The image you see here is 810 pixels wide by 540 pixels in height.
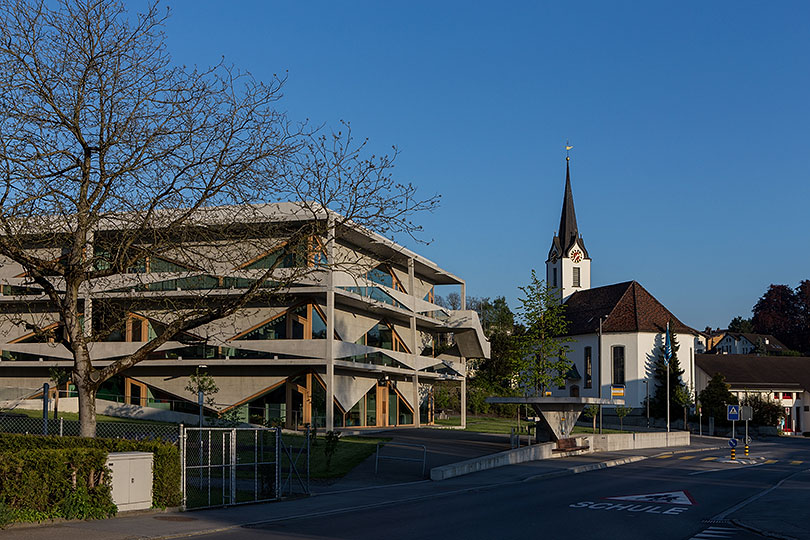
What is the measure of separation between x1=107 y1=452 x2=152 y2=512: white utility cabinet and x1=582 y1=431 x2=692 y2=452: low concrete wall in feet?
88.7

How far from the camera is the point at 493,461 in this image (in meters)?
30.5

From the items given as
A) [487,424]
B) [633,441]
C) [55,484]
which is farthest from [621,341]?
[55,484]

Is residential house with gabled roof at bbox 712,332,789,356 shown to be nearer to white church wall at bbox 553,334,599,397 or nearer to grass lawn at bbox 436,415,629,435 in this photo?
white church wall at bbox 553,334,599,397

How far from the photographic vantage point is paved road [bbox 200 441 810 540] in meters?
15.2

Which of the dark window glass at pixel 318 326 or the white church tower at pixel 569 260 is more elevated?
the white church tower at pixel 569 260

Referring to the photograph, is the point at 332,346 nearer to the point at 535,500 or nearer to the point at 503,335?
the point at 535,500

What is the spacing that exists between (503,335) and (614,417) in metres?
13.5

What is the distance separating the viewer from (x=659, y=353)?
88.1 m

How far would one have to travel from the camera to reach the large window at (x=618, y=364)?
Answer: 3506 inches

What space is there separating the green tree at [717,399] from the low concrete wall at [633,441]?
22527mm

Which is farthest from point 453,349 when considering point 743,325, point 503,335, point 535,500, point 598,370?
point 743,325

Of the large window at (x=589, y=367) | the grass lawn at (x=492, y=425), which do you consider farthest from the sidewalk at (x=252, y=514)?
the large window at (x=589, y=367)

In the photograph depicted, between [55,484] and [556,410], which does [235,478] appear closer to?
[55,484]

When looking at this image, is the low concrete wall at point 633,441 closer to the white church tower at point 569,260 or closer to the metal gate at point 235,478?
the metal gate at point 235,478
